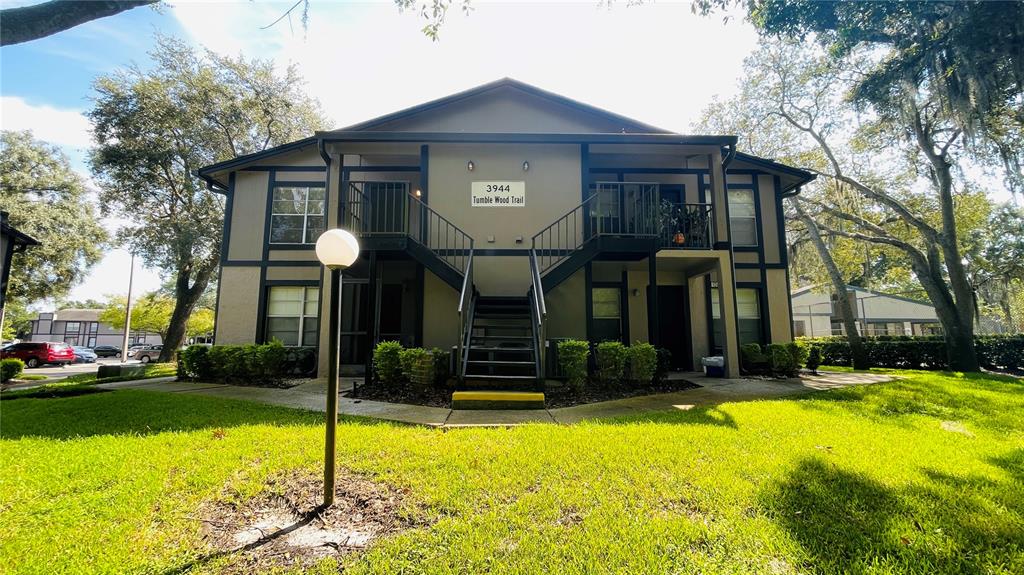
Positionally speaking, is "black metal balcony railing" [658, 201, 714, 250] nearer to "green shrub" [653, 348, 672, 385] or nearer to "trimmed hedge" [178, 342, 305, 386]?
"green shrub" [653, 348, 672, 385]

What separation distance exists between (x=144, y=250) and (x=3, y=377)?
17.2ft

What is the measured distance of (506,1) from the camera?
253 inches

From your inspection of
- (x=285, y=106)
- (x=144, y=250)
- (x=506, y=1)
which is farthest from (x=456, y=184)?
(x=144, y=250)

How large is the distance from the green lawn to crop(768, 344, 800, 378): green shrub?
3293 mm

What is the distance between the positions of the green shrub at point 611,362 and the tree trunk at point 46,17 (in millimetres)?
7149

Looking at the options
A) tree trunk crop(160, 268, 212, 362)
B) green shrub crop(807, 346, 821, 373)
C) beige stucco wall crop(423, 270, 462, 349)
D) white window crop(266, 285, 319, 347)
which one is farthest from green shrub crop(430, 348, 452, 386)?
tree trunk crop(160, 268, 212, 362)

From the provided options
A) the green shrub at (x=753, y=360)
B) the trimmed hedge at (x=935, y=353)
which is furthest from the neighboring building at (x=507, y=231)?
the trimmed hedge at (x=935, y=353)

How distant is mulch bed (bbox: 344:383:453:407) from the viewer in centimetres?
558

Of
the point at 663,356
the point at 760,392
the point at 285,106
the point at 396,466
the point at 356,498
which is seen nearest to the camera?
the point at 356,498

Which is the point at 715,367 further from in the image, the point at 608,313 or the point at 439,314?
the point at 439,314

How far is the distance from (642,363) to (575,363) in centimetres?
126

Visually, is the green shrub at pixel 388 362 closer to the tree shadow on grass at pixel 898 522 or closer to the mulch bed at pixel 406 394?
the mulch bed at pixel 406 394

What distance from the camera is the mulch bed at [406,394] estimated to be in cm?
558

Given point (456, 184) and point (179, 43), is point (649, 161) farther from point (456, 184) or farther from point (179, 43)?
point (179, 43)
